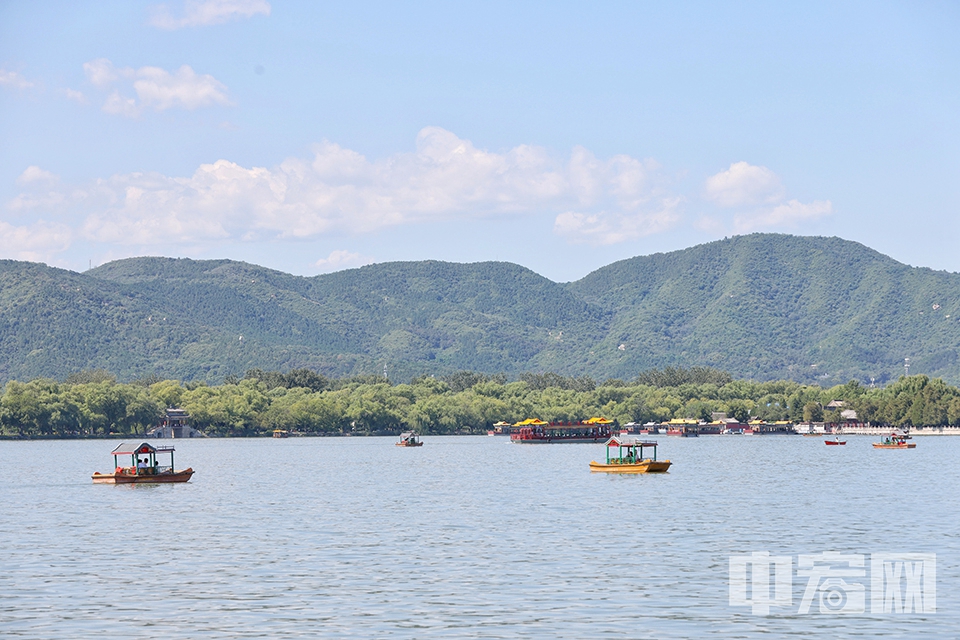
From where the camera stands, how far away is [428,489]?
3765 inches

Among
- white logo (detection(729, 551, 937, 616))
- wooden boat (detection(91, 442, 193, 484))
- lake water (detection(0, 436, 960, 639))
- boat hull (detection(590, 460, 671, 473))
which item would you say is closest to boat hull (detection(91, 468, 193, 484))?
wooden boat (detection(91, 442, 193, 484))

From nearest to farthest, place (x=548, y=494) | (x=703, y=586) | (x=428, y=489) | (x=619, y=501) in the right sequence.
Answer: (x=703, y=586), (x=619, y=501), (x=548, y=494), (x=428, y=489)

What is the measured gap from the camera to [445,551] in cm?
5438

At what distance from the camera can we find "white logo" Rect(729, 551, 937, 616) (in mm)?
40219

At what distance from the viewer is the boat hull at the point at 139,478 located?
9925cm

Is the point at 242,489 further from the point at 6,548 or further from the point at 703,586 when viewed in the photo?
the point at 703,586

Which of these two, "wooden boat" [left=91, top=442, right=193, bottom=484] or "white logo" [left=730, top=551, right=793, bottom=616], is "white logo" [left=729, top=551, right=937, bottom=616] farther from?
"wooden boat" [left=91, top=442, right=193, bottom=484]

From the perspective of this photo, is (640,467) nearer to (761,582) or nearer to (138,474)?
(138,474)

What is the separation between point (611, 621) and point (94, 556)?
2566 centimetres

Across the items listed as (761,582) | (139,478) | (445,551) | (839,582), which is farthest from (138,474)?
(839,582)

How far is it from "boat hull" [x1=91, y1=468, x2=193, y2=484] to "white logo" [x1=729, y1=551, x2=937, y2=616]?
59314 millimetres

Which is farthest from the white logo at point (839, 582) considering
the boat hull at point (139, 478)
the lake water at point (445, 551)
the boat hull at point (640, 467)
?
the boat hull at point (139, 478)

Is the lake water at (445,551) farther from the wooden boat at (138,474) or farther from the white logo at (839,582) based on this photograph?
the wooden boat at (138,474)

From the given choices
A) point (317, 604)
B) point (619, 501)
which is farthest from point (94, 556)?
point (619, 501)
